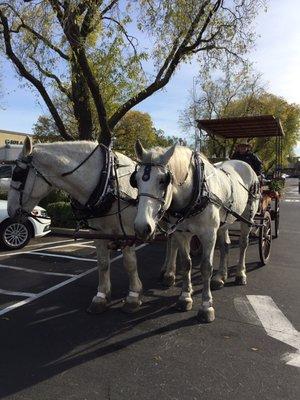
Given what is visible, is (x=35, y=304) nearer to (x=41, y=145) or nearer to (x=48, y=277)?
(x=48, y=277)

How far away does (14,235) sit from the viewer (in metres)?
9.65

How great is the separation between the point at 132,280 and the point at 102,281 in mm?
370

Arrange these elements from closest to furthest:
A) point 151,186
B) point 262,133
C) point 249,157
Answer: point 151,186
point 249,157
point 262,133

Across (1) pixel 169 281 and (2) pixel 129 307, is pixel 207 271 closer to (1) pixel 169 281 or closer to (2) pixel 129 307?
(2) pixel 129 307

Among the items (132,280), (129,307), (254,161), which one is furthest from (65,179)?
(254,161)

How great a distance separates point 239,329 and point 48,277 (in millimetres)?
3411

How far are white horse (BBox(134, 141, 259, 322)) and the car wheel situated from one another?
4634 mm

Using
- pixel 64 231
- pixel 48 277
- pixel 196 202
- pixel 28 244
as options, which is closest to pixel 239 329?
pixel 196 202

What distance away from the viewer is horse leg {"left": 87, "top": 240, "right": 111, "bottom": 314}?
17.7 ft

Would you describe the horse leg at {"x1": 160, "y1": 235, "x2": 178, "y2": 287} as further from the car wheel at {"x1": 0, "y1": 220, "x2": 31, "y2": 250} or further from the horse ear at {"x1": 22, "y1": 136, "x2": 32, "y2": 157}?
the car wheel at {"x1": 0, "y1": 220, "x2": 31, "y2": 250}

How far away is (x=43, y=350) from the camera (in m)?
4.40

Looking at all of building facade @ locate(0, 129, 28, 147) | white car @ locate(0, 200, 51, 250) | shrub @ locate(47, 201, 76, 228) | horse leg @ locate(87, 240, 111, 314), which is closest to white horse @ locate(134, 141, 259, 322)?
horse leg @ locate(87, 240, 111, 314)

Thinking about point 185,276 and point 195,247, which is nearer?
point 185,276

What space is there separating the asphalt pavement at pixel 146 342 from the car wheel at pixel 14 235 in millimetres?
2122
